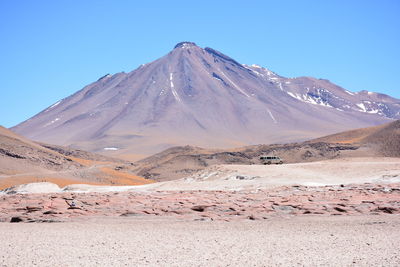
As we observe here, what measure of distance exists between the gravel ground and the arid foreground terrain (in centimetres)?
2

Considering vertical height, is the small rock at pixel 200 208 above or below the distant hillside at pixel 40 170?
below

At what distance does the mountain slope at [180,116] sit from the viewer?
439 ft

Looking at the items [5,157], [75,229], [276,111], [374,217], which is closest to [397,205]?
[374,217]

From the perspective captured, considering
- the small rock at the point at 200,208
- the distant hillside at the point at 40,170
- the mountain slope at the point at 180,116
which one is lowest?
the small rock at the point at 200,208

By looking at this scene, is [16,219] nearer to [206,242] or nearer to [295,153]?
[206,242]

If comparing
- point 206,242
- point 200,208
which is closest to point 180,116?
point 200,208

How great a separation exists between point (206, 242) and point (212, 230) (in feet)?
4.44

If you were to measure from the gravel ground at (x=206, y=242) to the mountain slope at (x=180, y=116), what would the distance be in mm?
103386

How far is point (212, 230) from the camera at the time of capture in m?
11.6

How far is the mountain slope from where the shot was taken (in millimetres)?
133750

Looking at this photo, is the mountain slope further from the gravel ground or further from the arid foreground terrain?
the gravel ground

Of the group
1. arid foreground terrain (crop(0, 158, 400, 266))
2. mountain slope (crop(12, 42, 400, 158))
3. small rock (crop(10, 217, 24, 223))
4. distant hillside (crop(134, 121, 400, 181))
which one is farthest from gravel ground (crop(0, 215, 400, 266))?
mountain slope (crop(12, 42, 400, 158))

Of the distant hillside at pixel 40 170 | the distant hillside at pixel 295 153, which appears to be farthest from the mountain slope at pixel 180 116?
the distant hillside at pixel 40 170

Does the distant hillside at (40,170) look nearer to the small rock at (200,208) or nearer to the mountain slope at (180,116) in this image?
the small rock at (200,208)
